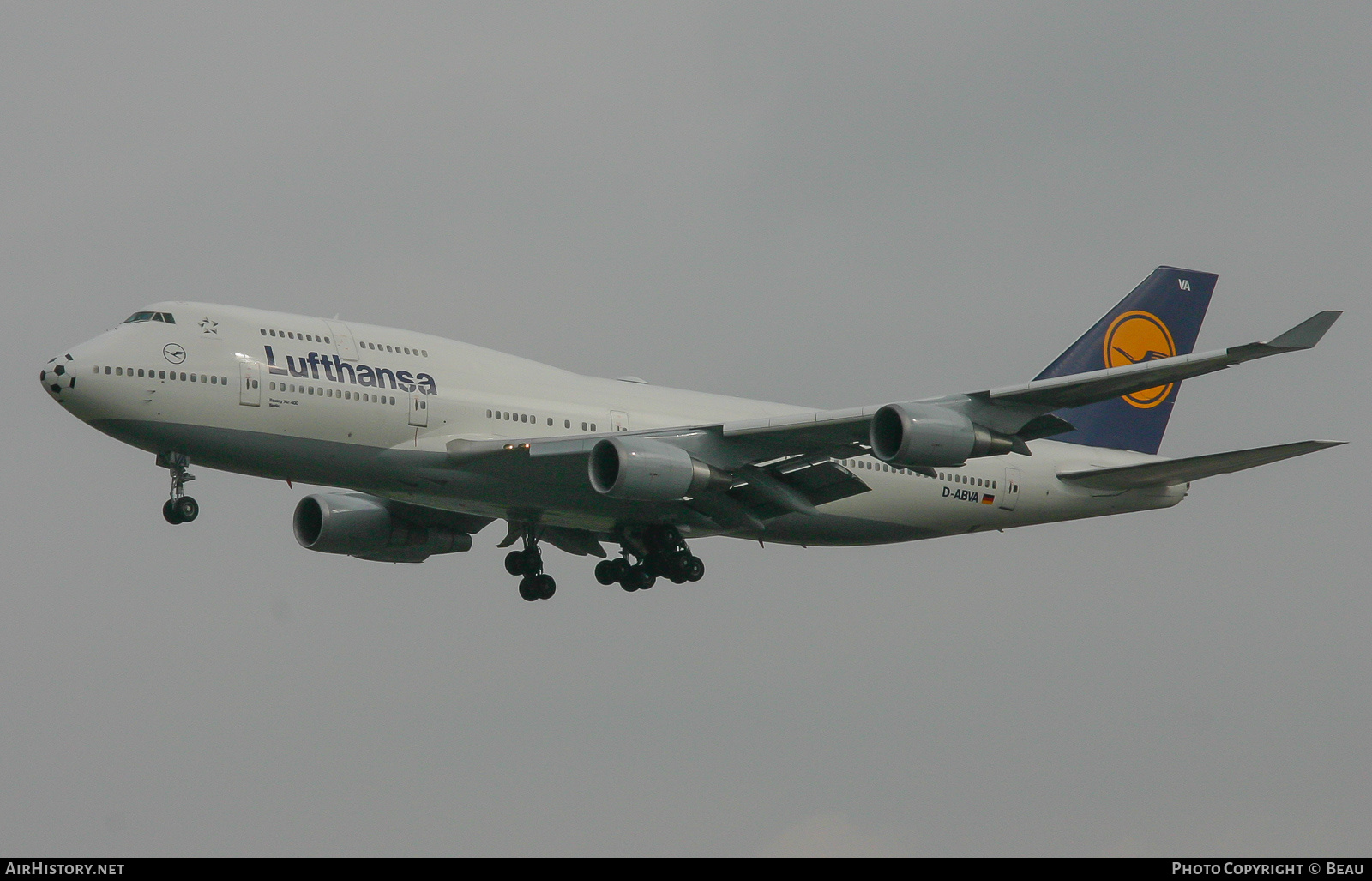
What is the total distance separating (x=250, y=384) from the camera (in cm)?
3047

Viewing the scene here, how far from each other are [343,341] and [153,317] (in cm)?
362

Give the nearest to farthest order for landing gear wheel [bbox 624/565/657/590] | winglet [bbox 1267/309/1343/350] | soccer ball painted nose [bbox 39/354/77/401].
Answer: winglet [bbox 1267/309/1343/350], soccer ball painted nose [bbox 39/354/77/401], landing gear wheel [bbox 624/565/657/590]

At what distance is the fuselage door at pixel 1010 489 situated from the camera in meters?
38.2

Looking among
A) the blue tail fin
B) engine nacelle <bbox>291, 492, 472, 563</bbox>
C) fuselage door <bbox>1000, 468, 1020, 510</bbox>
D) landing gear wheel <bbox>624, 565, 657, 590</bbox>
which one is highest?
the blue tail fin

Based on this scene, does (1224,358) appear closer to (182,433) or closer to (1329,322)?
(1329,322)

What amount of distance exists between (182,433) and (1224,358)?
19.2 m

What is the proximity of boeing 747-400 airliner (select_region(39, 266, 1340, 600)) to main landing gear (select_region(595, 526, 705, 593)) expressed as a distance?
0.17ft

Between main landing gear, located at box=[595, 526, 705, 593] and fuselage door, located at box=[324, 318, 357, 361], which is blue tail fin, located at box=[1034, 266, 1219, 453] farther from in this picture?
fuselage door, located at box=[324, 318, 357, 361]

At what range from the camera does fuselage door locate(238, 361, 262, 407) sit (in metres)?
30.4

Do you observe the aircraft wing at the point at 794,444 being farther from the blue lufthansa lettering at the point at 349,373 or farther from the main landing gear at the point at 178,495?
the main landing gear at the point at 178,495

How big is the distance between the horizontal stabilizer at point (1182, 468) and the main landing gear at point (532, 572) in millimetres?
12643

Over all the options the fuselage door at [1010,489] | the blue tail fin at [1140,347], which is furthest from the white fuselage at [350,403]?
the blue tail fin at [1140,347]

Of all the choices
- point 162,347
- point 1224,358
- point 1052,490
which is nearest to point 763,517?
point 1052,490

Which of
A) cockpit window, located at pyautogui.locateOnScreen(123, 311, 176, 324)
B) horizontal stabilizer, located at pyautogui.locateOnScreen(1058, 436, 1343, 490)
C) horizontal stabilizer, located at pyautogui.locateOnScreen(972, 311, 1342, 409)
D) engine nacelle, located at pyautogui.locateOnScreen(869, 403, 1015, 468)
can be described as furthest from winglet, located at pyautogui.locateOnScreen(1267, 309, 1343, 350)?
cockpit window, located at pyautogui.locateOnScreen(123, 311, 176, 324)
